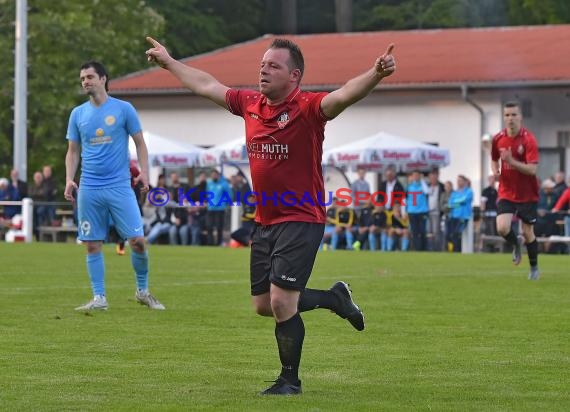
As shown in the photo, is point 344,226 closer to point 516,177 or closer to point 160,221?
point 160,221

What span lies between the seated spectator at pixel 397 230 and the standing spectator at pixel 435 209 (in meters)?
0.60

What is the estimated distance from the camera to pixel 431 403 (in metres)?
8.11

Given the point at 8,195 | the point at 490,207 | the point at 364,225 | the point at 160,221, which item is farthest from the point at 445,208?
the point at 8,195

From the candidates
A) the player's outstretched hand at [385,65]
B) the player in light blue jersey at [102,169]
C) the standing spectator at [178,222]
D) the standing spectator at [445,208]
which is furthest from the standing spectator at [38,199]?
the player's outstretched hand at [385,65]

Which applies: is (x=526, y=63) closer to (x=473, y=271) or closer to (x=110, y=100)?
(x=473, y=271)

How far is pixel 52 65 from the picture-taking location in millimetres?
52781

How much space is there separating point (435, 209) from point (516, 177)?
1349 cm

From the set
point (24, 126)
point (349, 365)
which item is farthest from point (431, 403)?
point (24, 126)

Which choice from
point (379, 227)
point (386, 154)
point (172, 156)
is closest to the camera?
point (379, 227)

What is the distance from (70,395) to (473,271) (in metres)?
14.1

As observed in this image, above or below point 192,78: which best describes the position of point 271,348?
below

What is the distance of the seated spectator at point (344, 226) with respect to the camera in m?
33.5

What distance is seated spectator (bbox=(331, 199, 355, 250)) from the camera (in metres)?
33.5

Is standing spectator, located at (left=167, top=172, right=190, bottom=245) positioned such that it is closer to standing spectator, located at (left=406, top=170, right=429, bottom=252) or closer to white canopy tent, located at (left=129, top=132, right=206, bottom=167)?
white canopy tent, located at (left=129, top=132, right=206, bottom=167)
